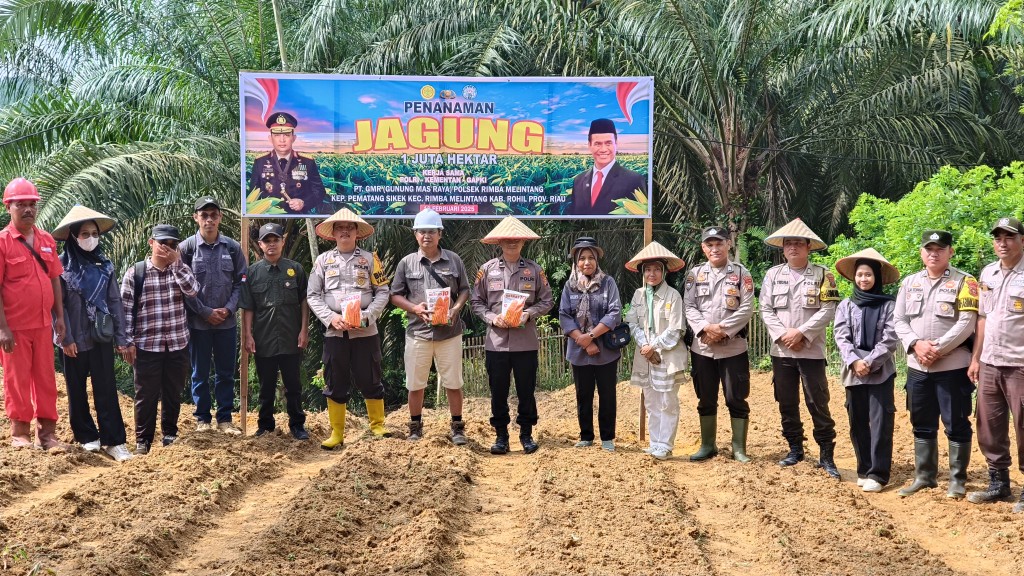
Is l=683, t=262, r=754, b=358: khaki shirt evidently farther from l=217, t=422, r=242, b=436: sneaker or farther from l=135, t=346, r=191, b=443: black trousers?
l=135, t=346, r=191, b=443: black trousers

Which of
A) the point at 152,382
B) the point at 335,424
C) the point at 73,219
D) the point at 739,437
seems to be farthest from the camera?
the point at 335,424

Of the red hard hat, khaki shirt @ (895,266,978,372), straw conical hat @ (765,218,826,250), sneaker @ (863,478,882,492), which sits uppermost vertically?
the red hard hat

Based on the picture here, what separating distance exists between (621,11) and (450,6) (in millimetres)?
2624

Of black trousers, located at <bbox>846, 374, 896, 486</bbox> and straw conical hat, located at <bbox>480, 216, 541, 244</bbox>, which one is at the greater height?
straw conical hat, located at <bbox>480, 216, 541, 244</bbox>

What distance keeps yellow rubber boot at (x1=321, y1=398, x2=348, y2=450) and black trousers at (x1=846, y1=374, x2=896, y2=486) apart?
4.17 metres

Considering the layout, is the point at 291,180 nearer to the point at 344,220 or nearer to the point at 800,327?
the point at 344,220

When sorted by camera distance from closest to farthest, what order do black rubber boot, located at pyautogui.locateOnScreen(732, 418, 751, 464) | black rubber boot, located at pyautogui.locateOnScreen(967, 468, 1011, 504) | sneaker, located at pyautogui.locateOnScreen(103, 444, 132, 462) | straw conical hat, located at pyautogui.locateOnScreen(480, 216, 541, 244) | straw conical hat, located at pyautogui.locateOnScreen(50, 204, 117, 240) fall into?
1. black rubber boot, located at pyautogui.locateOnScreen(967, 468, 1011, 504)
2. straw conical hat, located at pyautogui.locateOnScreen(50, 204, 117, 240)
3. sneaker, located at pyautogui.locateOnScreen(103, 444, 132, 462)
4. black rubber boot, located at pyautogui.locateOnScreen(732, 418, 751, 464)
5. straw conical hat, located at pyautogui.locateOnScreen(480, 216, 541, 244)

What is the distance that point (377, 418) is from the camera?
9.16 metres

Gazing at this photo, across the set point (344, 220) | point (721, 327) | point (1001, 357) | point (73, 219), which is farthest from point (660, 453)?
point (73, 219)

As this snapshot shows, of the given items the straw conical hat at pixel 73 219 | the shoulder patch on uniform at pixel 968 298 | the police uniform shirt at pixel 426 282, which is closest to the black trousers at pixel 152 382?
the straw conical hat at pixel 73 219

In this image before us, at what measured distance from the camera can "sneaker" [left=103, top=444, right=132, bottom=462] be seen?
8188mm

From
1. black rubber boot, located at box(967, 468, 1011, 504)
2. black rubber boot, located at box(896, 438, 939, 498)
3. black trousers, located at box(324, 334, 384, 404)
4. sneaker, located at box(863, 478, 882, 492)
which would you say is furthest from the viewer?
black trousers, located at box(324, 334, 384, 404)

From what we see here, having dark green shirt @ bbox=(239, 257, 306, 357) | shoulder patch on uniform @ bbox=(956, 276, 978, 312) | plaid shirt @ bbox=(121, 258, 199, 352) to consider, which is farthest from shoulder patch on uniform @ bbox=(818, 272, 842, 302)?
plaid shirt @ bbox=(121, 258, 199, 352)

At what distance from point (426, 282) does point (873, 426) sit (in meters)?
3.68
